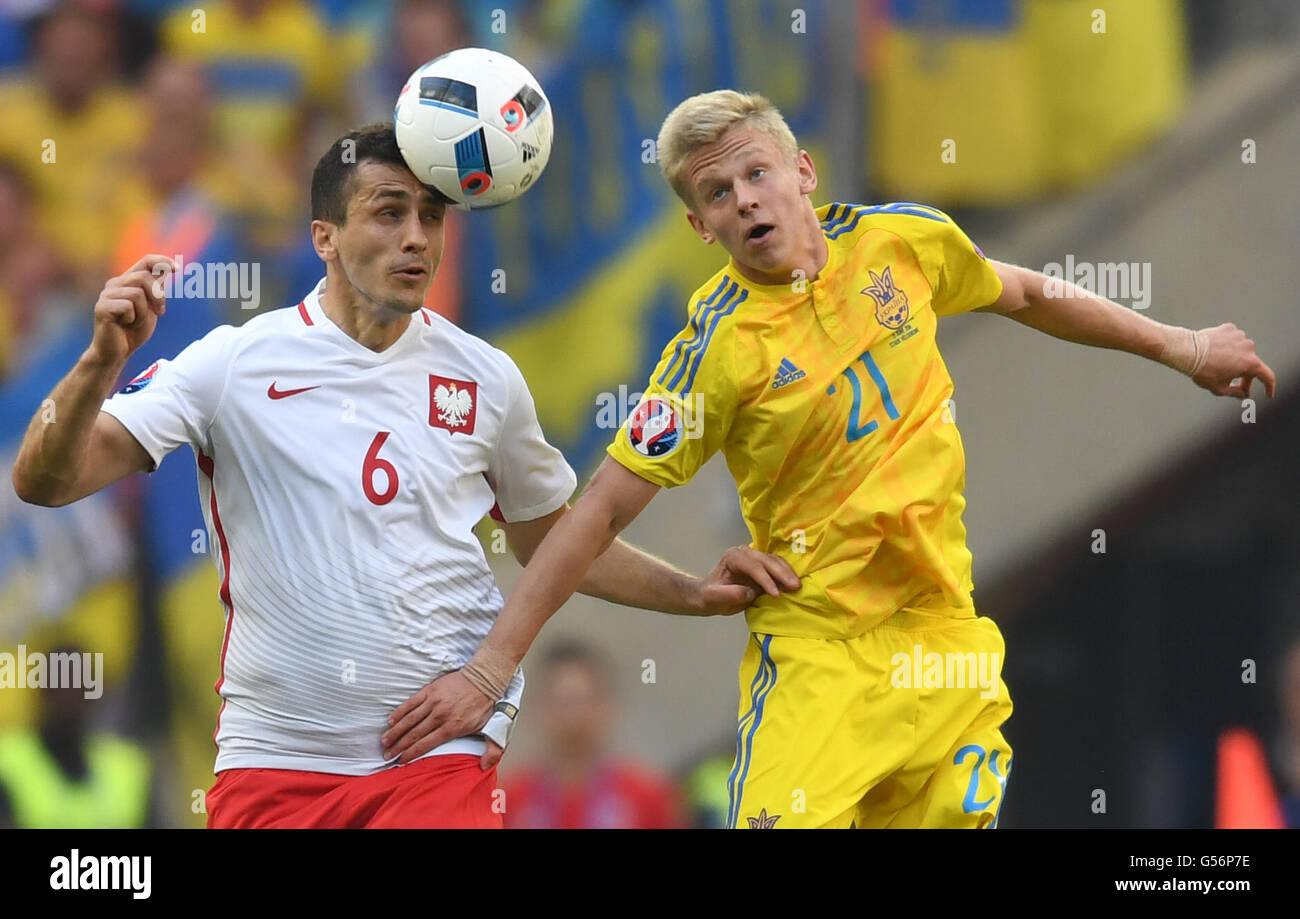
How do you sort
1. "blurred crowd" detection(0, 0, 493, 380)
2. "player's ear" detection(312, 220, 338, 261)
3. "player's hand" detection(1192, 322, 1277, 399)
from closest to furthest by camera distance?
"player's ear" detection(312, 220, 338, 261)
"player's hand" detection(1192, 322, 1277, 399)
"blurred crowd" detection(0, 0, 493, 380)

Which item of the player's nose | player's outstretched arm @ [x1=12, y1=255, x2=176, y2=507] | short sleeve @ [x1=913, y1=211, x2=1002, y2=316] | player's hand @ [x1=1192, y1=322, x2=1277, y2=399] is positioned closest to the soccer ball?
the player's nose

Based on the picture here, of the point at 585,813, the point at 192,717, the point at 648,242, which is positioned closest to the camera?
the point at 585,813

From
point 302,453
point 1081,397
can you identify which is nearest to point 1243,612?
point 1081,397

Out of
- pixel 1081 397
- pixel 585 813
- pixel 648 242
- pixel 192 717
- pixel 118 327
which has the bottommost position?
A: pixel 585 813

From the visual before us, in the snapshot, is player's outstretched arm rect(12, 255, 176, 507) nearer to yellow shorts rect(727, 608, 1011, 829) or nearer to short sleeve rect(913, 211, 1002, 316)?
yellow shorts rect(727, 608, 1011, 829)

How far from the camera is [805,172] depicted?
444 centimetres

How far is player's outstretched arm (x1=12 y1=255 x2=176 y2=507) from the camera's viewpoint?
3738 mm

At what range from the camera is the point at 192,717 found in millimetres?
6922

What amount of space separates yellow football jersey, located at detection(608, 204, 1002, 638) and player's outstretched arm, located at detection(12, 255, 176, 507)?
1.08 meters

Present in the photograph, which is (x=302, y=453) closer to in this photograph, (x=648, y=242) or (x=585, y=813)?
(x=585, y=813)

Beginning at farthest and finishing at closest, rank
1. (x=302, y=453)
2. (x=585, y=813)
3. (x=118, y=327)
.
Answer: (x=585, y=813) → (x=302, y=453) → (x=118, y=327)

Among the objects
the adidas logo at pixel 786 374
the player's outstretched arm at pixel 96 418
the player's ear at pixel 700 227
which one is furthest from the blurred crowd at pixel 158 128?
the player's outstretched arm at pixel 96 418

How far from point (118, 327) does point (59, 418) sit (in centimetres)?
25

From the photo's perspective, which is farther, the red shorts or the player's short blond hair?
the player's short blond hair
